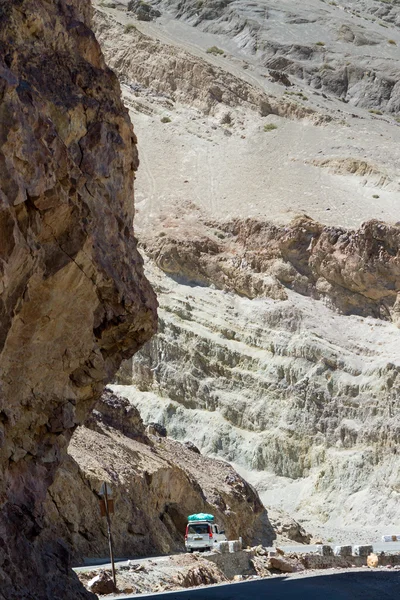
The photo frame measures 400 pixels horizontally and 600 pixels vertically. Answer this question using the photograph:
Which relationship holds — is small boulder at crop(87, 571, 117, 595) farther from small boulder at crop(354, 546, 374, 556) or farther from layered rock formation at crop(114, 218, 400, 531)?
layered rock formation at crop(114, 218, 400, 531)

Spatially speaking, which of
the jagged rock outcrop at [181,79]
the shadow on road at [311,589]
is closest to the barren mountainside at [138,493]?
the shadow on road at [311,589]

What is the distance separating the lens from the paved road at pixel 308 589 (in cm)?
1972

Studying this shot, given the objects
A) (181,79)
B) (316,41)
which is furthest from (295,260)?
(316,41)

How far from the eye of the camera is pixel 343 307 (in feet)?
180

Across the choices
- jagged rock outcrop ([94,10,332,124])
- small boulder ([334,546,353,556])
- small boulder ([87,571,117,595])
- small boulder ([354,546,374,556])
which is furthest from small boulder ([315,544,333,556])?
jagged rock outcrop ([94,10,332,124])

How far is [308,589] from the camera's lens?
2195 cm

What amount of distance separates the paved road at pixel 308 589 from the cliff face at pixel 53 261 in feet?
13.7

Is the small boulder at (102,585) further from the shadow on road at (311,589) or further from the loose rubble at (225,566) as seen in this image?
the shadow on road at (311,589)

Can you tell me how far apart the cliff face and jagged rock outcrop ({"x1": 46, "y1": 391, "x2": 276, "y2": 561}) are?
7340 mm

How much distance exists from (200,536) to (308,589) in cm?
634

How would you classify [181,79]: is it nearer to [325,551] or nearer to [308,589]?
[325,551]

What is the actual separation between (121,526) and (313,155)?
46.8 metres

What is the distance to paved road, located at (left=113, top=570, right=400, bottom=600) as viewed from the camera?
1972 centimetres

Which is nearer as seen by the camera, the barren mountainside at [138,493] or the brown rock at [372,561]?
the barren mountainside at [138,493]
